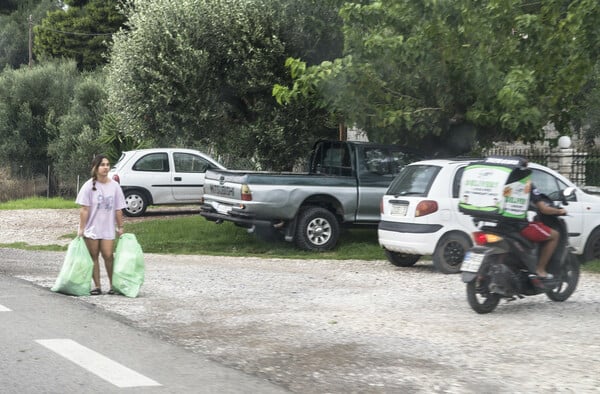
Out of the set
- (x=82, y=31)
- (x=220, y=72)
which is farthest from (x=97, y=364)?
(x=82, y=31)

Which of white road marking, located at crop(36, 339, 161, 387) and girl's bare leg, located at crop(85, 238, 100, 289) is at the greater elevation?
girl's bare leg, located at crop(85, 238, 100, 289)

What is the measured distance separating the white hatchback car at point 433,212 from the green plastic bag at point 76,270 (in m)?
4.77

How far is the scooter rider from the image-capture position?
1055cm

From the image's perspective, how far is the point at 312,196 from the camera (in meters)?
17.7

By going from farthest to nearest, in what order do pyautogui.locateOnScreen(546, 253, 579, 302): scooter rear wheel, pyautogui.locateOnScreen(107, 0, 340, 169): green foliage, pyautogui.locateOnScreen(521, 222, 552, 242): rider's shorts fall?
pyautogui.locateOnScreen(107, 0, 340, 169): green foliage, pyautogui.locateOnScreen(546, 253, 579, 302): scooter rear wheel, pyautogui.locateOnScreen(521, 222, 552, 242): rider's shorts

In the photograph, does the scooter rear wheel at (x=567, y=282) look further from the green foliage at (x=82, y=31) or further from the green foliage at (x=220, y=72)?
the green foliage at (x=82, y=31)

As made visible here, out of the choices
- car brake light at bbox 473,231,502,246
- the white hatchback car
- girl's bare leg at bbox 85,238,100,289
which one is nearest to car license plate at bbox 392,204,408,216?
the white hatchback car

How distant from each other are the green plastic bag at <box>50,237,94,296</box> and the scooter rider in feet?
15.8

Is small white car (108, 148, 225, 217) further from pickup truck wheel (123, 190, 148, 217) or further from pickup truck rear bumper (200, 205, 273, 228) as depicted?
pickup truck rear bumper (200, 205, 273, 228)

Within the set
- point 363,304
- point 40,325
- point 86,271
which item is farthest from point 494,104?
point 40,325

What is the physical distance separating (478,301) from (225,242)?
977 cm

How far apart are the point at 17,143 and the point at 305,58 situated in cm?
2506

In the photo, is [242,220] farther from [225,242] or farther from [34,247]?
[34,247]


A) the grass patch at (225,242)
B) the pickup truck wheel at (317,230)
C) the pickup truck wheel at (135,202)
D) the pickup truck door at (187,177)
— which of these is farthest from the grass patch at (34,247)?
the pickup truck door at (187,177)
